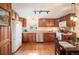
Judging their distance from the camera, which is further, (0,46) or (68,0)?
(0,46)

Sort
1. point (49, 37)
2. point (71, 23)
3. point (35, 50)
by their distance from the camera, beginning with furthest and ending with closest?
point (49, 37) → point (71, 23) → point (35, 50)

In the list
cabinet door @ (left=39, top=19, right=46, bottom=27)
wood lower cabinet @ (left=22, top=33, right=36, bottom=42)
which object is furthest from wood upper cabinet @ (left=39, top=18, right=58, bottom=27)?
wood lower cabinet @ (left=22, top=33, right=36, bottom=42)

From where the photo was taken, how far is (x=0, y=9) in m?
2.33

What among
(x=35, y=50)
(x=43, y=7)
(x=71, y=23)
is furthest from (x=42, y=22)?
(x=35, y=50)

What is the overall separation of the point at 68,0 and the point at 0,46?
1529mm

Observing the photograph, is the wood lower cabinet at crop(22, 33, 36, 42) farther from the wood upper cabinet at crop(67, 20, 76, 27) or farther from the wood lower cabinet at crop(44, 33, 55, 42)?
the wood upper cabinet at crop(67, 20, 76, 27)

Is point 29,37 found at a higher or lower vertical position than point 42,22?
lower

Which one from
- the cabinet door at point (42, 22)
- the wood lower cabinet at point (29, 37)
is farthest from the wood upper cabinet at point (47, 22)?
the wood lower cabinet at point (29, 37)

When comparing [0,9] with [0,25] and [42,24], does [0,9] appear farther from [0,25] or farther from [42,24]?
[42,24]

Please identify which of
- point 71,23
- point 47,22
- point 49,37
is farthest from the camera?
point 47,22

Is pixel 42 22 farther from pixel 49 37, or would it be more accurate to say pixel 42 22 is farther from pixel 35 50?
pixel 35 50

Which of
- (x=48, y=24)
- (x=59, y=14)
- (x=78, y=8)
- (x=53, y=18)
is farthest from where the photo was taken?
(x=48, y=24)

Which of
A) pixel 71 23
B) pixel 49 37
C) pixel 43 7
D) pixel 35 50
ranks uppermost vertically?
pixel 43 7
